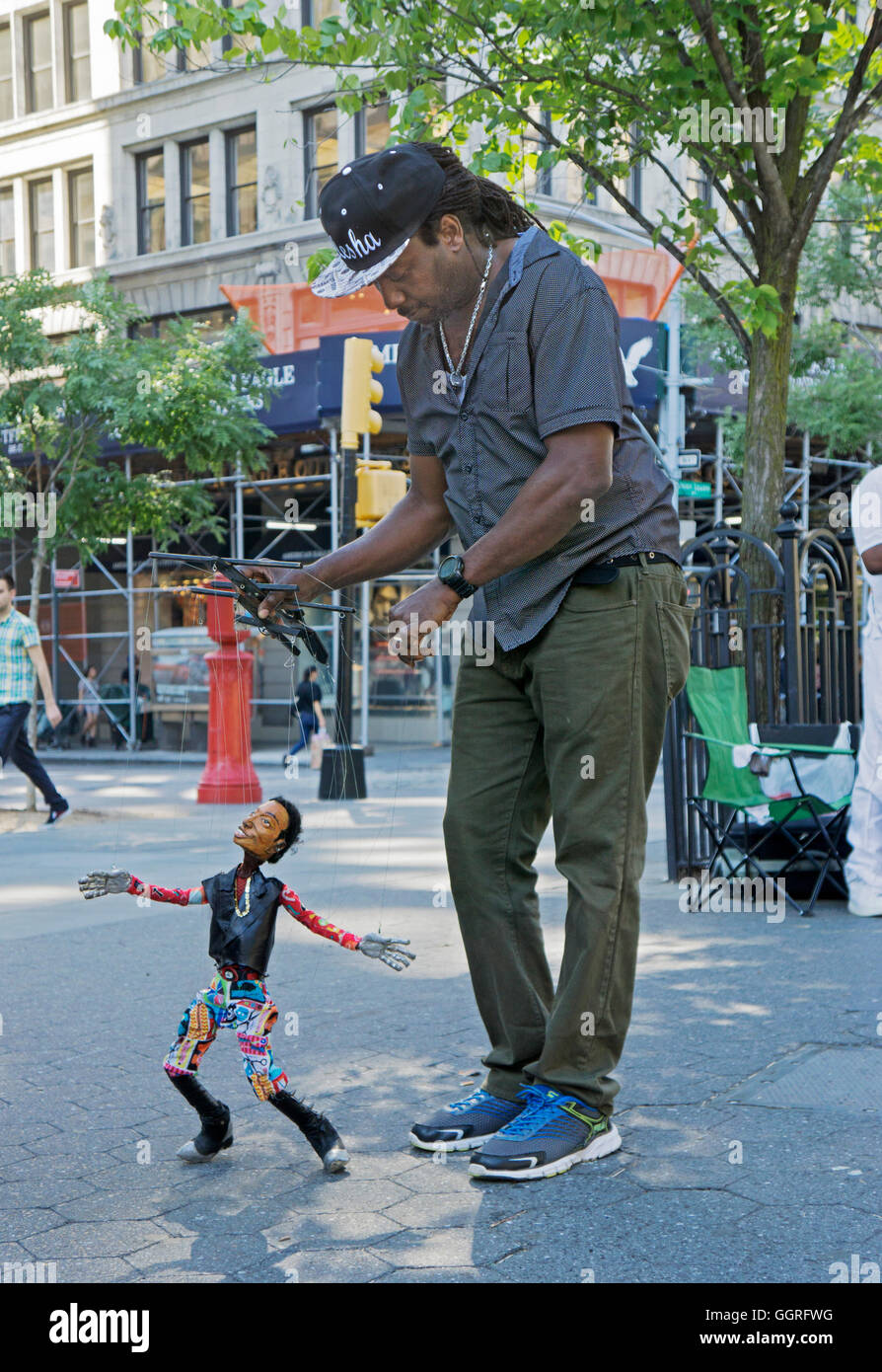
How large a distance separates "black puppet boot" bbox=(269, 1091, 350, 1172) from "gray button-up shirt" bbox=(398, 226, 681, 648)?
1.16m

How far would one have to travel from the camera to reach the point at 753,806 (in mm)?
6922

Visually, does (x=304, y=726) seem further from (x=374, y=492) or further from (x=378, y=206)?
(x=374, y=492)

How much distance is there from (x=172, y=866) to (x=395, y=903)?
1780 mm

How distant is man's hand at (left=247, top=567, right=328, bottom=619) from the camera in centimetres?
319

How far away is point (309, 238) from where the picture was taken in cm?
2536

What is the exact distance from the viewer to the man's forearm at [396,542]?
3.57 m

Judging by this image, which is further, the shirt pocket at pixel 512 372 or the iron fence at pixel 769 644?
the iron fence at pixel 769 644

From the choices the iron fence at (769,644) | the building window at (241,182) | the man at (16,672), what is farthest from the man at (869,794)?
the building window at (241,182)

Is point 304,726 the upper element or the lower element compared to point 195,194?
lower

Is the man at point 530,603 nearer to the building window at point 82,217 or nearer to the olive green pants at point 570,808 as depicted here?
the olive green pants at point 570,808

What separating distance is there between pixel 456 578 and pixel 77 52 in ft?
98.2

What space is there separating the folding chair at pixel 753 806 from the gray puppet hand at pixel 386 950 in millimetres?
3786

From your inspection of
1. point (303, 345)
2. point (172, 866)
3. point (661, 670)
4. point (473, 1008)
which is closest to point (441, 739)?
point (303, 345)

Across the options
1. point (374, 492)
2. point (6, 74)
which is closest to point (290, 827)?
point (374, 492)
